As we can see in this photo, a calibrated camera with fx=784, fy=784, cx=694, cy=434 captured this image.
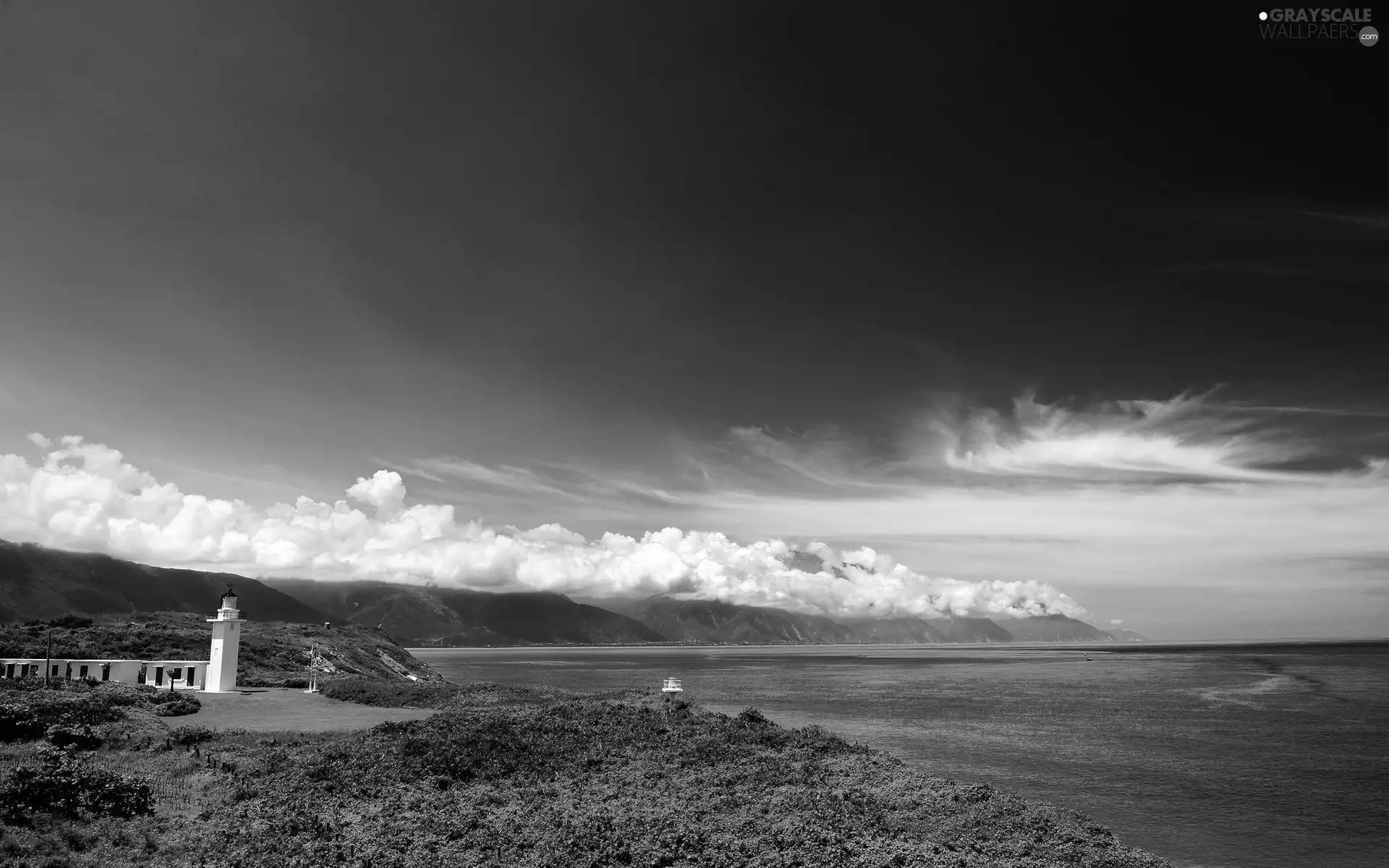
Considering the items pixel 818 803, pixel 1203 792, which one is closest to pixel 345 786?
pixel 818 803

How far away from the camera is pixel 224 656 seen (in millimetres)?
→ 59094

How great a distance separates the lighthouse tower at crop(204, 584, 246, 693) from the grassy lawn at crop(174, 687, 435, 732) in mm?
2062

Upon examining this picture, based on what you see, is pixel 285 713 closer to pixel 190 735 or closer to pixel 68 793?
pixel 190 735

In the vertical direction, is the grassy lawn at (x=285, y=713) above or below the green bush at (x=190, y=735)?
below

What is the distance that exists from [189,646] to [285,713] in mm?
40883

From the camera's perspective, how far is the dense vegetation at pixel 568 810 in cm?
2359

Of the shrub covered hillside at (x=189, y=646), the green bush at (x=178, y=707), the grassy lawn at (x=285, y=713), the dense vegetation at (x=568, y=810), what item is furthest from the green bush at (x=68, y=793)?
the shrub covered hillside at (x=189, y=646)

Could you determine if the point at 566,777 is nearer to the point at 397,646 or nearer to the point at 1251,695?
the point at 1251,695

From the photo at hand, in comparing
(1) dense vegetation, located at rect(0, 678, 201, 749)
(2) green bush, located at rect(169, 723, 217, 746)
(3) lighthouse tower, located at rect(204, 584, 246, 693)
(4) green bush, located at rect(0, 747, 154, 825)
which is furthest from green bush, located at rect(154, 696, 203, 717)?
(4) green bush, located at rect(0, 747, 154, 825)

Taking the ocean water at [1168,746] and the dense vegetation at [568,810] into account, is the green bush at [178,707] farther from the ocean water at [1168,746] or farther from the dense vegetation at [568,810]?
the ocean water at [1168,746]

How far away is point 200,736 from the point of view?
39375 mm

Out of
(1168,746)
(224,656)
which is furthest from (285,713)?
(1168,746)

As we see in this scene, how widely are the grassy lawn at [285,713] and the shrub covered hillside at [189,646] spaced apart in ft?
41.1

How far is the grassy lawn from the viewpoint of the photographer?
1784 inches
